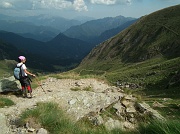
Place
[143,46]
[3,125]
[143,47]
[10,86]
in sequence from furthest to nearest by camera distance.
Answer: [143,46] < [143,47] < [10,86] < [3,125]

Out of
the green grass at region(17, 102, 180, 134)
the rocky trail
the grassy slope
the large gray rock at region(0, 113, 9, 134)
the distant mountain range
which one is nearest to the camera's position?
the green grass at region(17, 102, 180, 134)

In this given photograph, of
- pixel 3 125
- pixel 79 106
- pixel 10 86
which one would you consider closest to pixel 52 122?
pixel 3 125

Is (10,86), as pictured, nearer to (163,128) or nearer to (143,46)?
(163,128)

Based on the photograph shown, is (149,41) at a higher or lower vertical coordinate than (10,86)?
higher

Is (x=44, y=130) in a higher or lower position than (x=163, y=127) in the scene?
lower

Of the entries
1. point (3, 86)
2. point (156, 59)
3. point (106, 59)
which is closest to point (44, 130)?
point (3, 86)

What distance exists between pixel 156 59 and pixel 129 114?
4271 inches

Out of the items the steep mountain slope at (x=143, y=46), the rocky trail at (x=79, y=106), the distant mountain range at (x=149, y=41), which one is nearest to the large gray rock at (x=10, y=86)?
the rocky trail at (x=79, y=106)

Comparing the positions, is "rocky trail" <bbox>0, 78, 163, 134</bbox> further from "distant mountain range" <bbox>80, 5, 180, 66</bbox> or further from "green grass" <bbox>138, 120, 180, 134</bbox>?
"distant mountain range" <bbox>80, 5, 180, 66</bbox>

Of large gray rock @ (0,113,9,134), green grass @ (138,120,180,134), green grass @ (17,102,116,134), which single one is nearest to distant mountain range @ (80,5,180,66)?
large gray rock @ (0,113,9,134)

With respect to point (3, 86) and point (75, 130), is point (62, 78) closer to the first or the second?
point (3, 86)

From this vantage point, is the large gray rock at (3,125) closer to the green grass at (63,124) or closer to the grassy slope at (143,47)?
the green grass at (63,124)

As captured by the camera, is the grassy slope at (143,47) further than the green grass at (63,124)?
Yes

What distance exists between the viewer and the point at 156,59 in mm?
118438
